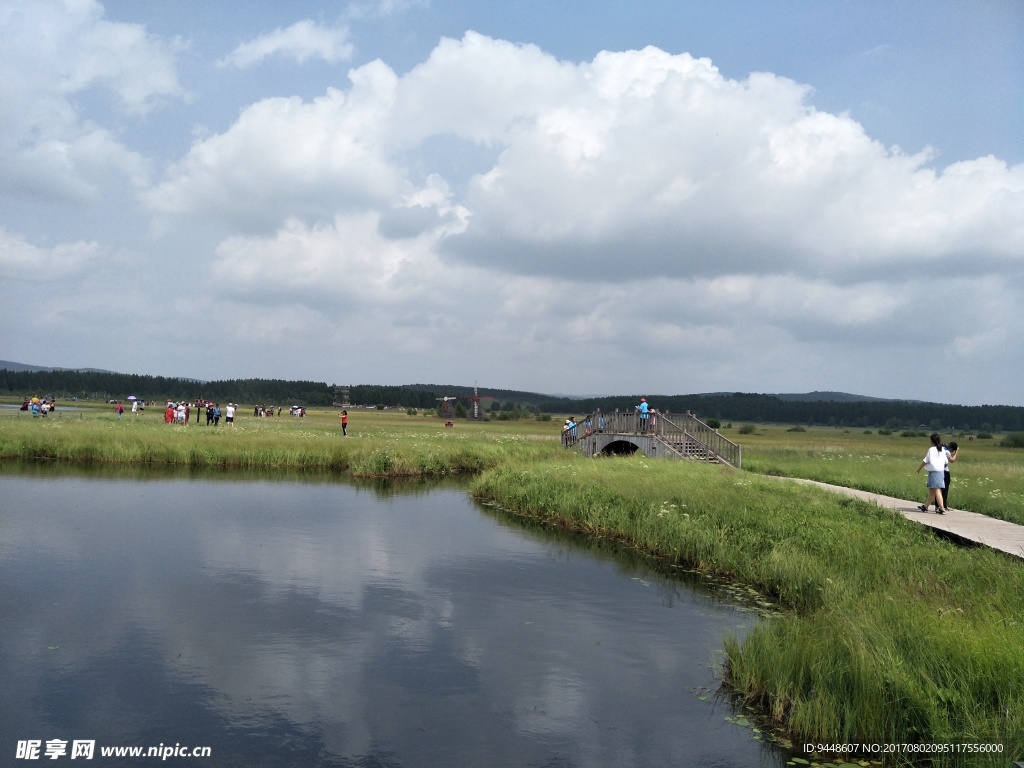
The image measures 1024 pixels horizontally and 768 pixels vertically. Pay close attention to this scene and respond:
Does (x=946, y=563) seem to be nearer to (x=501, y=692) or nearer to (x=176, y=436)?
(x=501, y=692)

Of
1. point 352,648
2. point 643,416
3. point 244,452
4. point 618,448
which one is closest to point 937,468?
point 352,648

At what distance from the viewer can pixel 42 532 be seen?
22297mm

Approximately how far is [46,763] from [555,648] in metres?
7.73

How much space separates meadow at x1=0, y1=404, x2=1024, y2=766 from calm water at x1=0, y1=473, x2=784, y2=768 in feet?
3.96

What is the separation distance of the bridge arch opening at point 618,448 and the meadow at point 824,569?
7313 millimetres

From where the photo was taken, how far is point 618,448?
47812 mm

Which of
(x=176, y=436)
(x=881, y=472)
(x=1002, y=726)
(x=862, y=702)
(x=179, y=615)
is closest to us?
(x=1002, y=726)

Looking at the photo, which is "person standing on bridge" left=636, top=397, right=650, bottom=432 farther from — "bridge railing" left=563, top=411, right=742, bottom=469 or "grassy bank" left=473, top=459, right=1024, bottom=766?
"grassy bank" left=473, top=459, right=1024, bottom=766

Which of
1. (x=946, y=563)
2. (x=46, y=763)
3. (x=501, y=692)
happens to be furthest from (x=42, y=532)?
(x=946, y=563)

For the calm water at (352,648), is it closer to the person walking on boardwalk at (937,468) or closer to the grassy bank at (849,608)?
the grassy bank at (849,608)

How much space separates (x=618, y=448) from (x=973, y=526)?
2812cm

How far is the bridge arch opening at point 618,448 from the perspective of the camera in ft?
154

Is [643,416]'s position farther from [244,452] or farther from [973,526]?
[973,526]

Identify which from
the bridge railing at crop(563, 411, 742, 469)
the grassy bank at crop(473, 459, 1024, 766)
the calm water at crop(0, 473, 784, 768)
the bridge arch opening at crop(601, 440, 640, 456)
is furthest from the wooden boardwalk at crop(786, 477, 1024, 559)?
the bridge arch opening at crop(601, 440, 640, 456)
